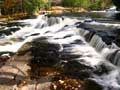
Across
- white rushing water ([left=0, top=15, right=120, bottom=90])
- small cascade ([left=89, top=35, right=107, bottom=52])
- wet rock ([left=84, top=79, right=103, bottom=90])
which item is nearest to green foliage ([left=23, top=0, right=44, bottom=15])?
white rushing water ([left=0, top=15, right=120, bottom=90])

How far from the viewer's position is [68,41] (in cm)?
1902

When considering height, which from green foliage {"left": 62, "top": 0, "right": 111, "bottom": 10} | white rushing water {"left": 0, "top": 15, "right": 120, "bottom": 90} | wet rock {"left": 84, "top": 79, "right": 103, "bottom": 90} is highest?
wet rock {"left": 84, "top": 79, "right": 103, "bottom": 90}

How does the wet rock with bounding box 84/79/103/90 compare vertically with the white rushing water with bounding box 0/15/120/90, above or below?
above

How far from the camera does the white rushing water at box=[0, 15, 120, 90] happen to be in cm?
1180

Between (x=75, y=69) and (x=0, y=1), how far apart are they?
910 inches

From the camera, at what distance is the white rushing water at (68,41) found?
38.7 ft

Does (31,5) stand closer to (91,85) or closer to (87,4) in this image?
(87,4)

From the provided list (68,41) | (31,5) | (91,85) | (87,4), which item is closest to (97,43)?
(68,41)

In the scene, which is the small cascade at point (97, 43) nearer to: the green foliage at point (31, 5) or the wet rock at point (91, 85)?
the wet rock at point (91, 85)

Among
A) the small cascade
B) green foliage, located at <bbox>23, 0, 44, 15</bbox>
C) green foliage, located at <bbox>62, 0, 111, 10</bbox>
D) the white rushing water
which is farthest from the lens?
green foliage, located at <bbox>62, 0, 111, 10</bbox>

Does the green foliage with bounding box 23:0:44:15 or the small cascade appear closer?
the small cascade

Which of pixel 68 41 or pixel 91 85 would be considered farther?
pixel 68 41

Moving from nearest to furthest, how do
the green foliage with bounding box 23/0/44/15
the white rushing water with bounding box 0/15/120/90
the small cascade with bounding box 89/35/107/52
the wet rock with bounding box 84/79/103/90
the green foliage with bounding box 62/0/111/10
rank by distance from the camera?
1. the wet rock with bounding box 84/79/103/90
2. the white rushing water with bounding box 0/15/120/90
3. the small cascade with bounding box 89/35/107/52
4. the green foliage with bounding box 23/0/44/15
5. the green foliage with bounding box 62/0/111/10

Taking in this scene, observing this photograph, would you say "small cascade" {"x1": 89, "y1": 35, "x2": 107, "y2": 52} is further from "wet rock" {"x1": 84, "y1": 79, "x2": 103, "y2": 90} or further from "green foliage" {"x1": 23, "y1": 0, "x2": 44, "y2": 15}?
"green foliage" {"x1": 23, "y1": 0, "x2": 44, "y2": 15}
